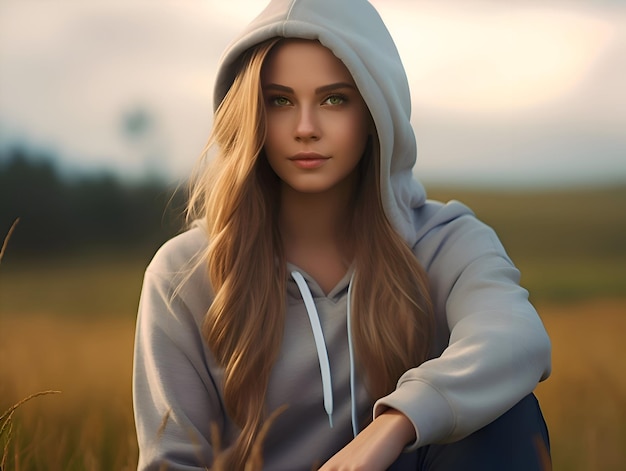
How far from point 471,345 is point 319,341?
0.48 m

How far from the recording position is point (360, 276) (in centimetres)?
255

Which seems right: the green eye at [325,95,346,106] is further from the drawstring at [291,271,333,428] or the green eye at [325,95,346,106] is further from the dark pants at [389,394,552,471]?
the dark pants at [389,394,552,471]

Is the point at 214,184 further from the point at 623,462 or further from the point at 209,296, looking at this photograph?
the point at 623,462

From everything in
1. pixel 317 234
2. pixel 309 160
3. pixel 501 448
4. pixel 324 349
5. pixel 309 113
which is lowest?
pixel 501 448

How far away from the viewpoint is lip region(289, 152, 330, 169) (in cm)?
241

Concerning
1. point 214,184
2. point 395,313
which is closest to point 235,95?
point 214,184

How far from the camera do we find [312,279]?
2586 mm

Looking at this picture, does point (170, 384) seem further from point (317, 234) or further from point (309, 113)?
point (309, 113)

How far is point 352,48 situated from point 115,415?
60.0 inches

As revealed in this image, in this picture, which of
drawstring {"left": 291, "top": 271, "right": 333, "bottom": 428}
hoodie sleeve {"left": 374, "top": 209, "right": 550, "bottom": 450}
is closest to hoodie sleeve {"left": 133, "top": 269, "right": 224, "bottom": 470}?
drawstring {"left": 291, "top": 271, "right": 333, "bottom": 428}

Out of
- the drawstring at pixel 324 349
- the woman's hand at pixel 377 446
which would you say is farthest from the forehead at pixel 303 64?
the woman's hand at pixel 377 446

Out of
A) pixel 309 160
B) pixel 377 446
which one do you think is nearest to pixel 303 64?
pixel 309 160

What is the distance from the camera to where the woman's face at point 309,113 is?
2.37 metres

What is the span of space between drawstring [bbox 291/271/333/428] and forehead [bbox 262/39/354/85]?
0.54 m
